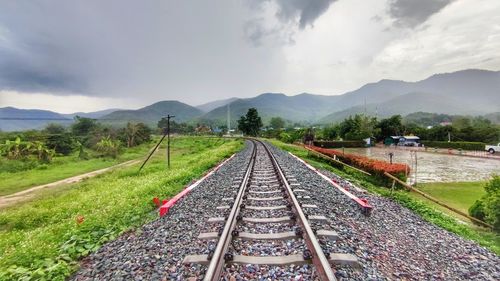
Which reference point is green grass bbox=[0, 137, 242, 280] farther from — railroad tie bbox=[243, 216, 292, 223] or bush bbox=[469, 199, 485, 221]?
bush bbox=[469, 199, 485, 221]

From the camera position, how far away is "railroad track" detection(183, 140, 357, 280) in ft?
10.5

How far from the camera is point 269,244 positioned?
3957 millimetres

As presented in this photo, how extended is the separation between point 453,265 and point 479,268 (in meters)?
Result: 0.37

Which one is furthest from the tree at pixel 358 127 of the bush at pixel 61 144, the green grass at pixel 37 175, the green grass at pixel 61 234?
the green grass at pixel 61 234

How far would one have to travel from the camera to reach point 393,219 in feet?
20.1

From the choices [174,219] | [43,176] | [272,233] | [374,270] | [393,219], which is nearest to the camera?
[374,270]

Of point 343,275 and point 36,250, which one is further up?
point 343,275

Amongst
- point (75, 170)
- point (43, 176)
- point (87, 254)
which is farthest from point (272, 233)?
point (75, 170)

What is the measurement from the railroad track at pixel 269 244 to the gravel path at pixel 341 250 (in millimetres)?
43

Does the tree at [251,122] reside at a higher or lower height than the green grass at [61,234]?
higher

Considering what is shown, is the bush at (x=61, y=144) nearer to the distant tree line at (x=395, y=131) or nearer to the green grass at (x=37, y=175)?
the green grass at (x=37, y=175)

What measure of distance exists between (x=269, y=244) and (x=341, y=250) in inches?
40.0

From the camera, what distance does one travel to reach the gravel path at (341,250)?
11.0 ft

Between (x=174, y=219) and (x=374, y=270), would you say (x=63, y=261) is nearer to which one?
(x=174, y=219)
